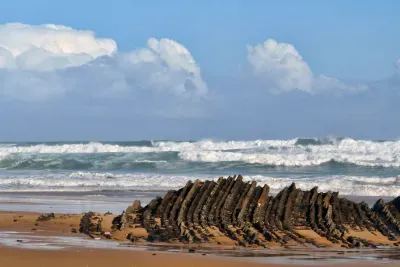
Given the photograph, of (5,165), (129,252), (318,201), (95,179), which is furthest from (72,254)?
(5,165)

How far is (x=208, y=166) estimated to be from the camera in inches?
1614

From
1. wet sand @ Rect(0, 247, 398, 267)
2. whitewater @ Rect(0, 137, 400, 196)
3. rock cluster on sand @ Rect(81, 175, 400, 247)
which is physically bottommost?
wet sand @ Rect(0, 247, 398, 267)

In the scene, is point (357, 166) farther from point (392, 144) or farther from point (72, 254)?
point (72, 254)

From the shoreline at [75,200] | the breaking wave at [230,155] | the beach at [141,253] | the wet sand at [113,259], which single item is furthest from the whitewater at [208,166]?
the wet sand at [113,259]

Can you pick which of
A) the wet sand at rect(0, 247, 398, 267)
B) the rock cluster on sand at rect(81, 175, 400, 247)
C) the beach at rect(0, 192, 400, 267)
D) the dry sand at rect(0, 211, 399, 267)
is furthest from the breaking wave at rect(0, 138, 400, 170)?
the wet sand at rect(0, 247, 398, 267)

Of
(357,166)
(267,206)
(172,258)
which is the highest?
(357,166)

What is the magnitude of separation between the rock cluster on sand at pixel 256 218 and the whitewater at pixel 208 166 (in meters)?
12.3

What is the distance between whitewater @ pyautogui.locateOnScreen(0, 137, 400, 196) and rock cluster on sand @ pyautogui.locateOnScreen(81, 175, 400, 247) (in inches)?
485

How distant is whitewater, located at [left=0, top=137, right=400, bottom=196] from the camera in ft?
89.1

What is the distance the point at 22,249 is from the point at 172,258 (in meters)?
2.23

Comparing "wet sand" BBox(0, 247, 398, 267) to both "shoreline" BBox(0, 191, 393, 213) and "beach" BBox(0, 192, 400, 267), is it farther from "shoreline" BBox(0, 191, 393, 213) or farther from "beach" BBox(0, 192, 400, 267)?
"shoreline" BBox(0, 191, 393, 213)

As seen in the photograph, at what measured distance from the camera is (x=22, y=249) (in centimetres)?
1022

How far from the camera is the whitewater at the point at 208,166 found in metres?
27.2

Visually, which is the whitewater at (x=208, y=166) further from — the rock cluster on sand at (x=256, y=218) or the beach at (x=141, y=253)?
the beach at (x=141, y=253)
